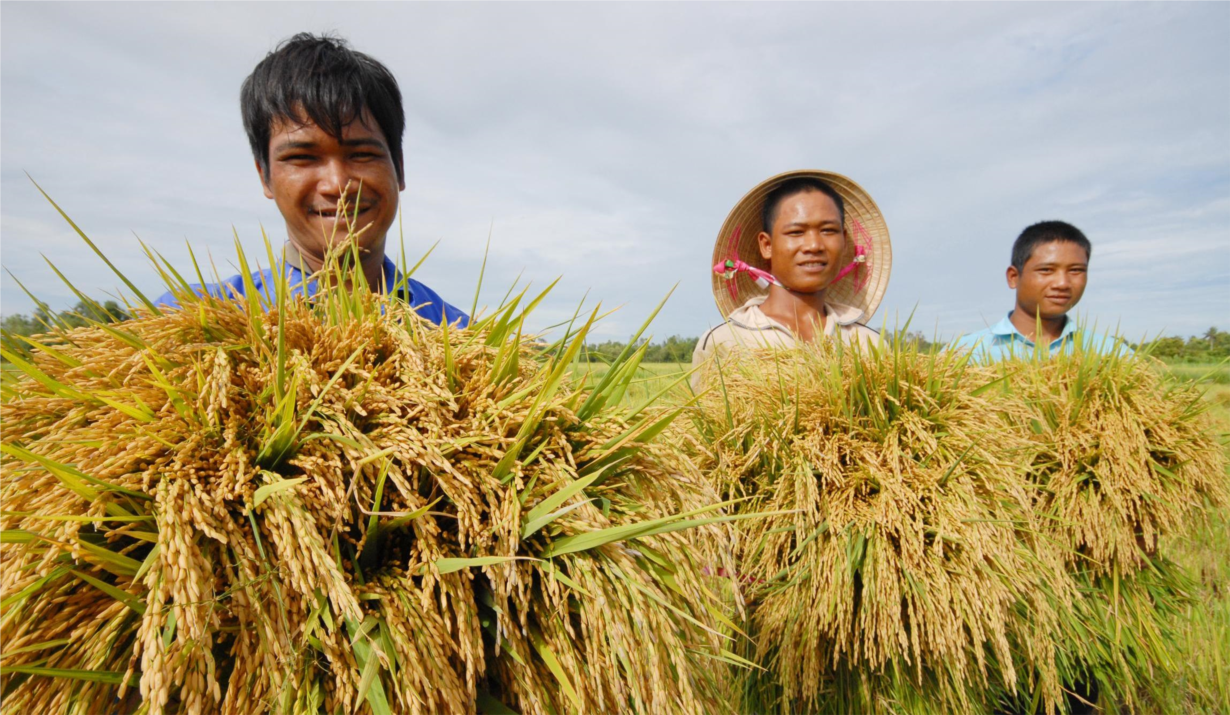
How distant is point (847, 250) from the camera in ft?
12.1

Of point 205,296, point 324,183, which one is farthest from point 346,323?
point 324,183

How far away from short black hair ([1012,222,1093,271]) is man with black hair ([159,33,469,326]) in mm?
4598

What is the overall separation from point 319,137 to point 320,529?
1.66 metres

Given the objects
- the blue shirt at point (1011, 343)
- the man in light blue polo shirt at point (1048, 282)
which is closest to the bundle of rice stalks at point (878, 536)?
the blue shirt at point (1011, 343)

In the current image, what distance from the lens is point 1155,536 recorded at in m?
2.73

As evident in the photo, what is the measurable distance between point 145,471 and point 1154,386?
3.83m

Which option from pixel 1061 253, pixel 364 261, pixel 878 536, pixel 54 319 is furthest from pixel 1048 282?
pixel 54 319

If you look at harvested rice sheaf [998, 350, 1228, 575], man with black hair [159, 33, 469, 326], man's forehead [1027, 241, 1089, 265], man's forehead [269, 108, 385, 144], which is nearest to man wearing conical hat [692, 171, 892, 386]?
harvested rice sheaf [998, 350, 1228, 575]

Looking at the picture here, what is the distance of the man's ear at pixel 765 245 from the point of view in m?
3.38

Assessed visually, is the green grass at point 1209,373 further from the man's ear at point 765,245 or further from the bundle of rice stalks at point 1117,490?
the man's ear at point 765,245

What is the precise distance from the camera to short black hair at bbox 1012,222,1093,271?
4527 millimetres

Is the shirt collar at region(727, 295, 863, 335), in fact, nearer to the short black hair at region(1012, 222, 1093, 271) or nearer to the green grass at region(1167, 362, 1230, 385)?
the green grass at region(1167, 362, 1230, 385)

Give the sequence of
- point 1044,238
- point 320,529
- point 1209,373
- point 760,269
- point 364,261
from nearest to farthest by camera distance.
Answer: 1. point 320,529
2. point 364,261
3. point 1209,373
4. point 760,269
5. point 1044,238

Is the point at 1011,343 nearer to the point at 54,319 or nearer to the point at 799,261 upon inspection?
the point at 799,261
